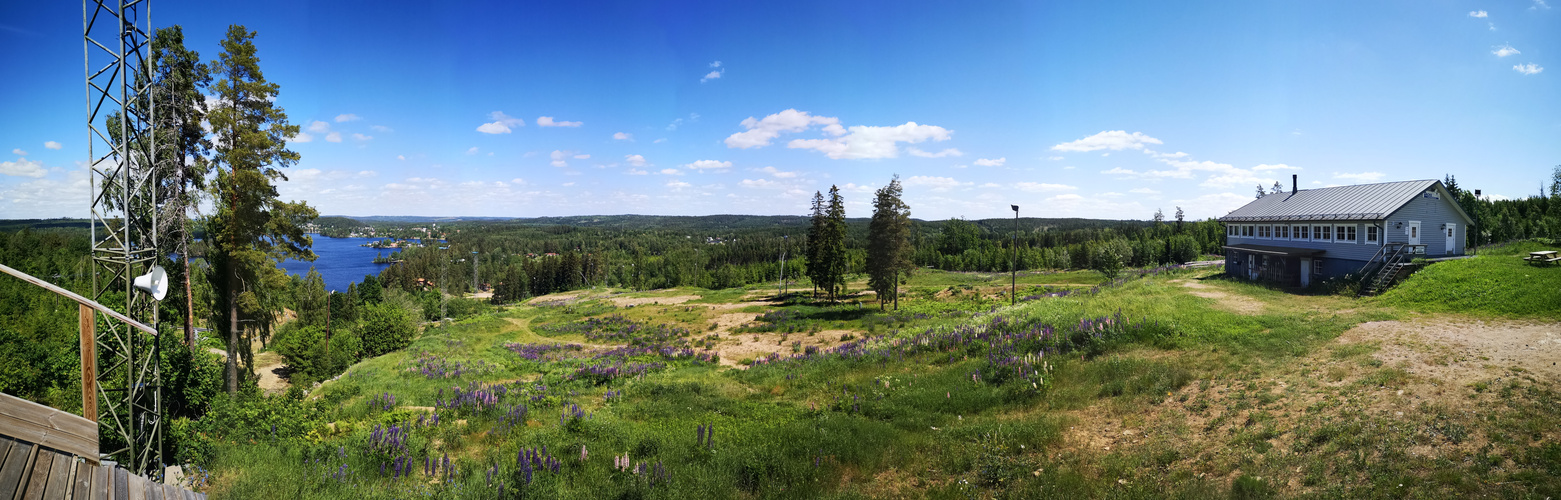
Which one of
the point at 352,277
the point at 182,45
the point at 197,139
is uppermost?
the point at 182,45

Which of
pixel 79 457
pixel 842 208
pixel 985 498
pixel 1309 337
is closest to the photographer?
pixel 79 457

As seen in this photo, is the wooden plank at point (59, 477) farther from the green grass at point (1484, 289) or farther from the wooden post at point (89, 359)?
the green grass at point (1484, 289)

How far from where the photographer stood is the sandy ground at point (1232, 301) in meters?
20.1

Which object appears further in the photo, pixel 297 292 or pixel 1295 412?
pixel 297 292

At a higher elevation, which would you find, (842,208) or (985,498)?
(842,208)

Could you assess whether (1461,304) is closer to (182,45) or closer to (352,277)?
(182,45)

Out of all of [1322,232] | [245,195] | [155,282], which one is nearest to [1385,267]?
[1322,232]

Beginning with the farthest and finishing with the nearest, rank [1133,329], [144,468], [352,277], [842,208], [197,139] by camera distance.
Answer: [352,277] → [842,208] → [197,139] → [1133,329] → [144,468]

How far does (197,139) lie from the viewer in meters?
16.6

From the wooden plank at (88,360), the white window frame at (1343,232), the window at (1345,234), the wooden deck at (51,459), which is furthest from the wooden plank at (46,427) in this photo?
the window at (1345,234)

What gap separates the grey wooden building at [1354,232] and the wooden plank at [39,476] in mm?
37078

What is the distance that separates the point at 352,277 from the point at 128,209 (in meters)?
199

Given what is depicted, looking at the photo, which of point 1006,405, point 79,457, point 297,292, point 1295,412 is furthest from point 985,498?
point 297,292

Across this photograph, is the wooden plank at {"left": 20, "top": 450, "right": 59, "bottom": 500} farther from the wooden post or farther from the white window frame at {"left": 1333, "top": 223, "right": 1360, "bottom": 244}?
the white window frame at {"left": 1333, "top": 223, "right": 1360, "bottom": 244}
